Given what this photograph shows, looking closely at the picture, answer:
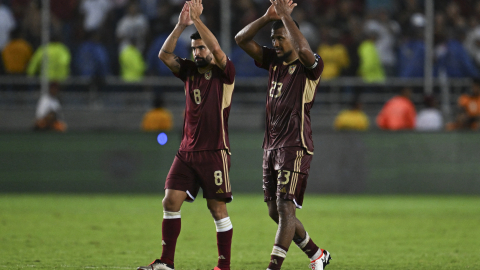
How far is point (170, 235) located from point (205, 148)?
2.77 feet

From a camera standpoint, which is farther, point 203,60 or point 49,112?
point 49,112

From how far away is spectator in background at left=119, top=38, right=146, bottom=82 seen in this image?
15422 millimetres

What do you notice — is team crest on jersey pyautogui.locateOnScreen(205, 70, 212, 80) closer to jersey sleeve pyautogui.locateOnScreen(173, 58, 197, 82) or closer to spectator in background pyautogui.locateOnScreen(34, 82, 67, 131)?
jersey sleeve pyautogui.locateOnScreen(173, 58, 197, 82)

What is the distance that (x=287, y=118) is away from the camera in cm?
613

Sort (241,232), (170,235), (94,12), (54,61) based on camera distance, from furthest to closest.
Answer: (94,12), (54,61), (241,232), (170,235)

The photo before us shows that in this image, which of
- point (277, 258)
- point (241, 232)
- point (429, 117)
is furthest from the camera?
point (429, 117)

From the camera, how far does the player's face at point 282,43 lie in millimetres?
6168

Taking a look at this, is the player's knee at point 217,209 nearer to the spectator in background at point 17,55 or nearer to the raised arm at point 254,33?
the raised arm at point 254,33

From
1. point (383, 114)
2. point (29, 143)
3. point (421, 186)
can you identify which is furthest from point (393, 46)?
point (29, 143)

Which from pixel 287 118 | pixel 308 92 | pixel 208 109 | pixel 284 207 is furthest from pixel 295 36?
pixel 284 207

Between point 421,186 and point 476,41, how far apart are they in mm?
3790

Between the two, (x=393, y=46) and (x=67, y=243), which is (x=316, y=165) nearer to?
(x=393, y=46)

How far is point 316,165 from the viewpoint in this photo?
1433 cm

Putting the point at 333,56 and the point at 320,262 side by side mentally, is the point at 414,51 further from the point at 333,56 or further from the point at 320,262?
the point at 320,262
